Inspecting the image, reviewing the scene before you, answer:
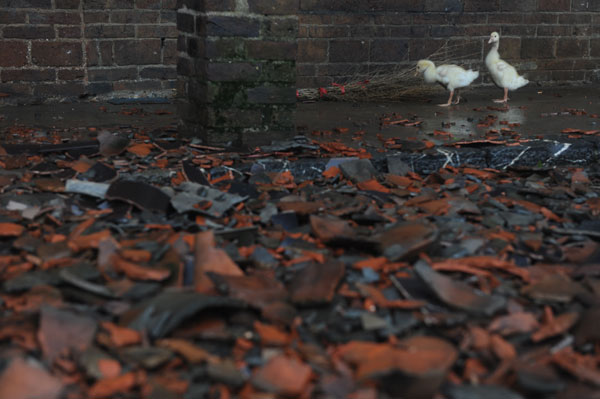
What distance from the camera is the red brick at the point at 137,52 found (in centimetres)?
712

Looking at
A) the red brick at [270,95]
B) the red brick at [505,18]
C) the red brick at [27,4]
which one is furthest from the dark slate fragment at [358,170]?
the red brick at [505,18]

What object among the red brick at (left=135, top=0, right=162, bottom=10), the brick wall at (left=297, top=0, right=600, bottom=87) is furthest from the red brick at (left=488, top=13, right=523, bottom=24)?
the red brick at (left=135, top=0, right=162, bottom=10)

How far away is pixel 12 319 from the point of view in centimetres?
220

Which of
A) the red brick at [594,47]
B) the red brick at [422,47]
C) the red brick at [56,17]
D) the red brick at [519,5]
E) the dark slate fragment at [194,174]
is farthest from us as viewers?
the red brick at [594,47]

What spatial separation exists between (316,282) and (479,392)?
76cm

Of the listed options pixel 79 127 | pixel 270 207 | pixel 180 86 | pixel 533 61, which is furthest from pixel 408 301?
pixel 533 61

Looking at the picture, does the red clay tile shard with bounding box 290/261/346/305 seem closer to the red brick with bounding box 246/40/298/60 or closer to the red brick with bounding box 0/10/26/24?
the red brick with bounding box 246/40/298/60

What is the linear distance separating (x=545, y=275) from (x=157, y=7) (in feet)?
18.2

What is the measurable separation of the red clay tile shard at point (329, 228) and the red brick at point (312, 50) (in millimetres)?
4732

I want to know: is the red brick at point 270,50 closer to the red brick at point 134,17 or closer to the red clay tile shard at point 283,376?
the red clay tile shard at point 283,376

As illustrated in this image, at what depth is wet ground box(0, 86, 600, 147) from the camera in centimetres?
521

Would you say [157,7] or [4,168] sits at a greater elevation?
[157,7]

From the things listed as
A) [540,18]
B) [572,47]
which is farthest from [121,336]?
[572,47]

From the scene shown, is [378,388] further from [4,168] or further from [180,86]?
[180,86]
